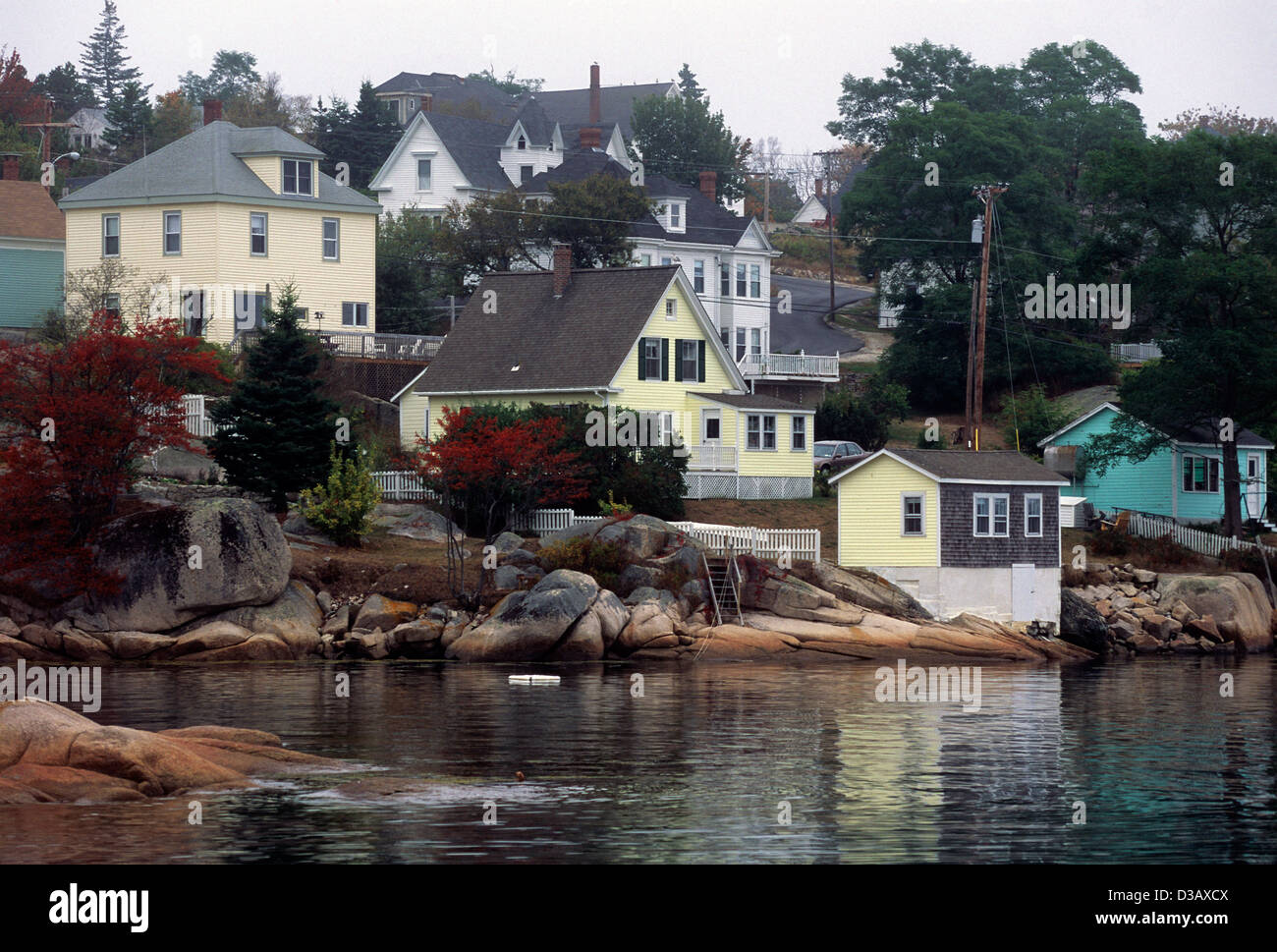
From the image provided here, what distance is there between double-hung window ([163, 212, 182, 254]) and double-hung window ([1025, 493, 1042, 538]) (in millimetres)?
36084

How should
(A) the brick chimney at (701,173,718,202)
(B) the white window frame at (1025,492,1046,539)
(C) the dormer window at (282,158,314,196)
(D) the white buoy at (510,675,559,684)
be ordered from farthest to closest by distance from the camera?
(A) the brick chimney at (701,173,718,202), (C) the dormer window at (282,158,314,196), (B) the white window frame at (1025,492,1046,539), (D) the white buoy at (510,675,559,684)

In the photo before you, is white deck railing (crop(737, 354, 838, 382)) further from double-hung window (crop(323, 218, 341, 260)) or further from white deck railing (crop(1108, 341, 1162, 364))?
double-hung window (crop(323, 218, 341, 260))

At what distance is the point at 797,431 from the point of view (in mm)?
65938

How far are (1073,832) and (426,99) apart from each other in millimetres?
90567

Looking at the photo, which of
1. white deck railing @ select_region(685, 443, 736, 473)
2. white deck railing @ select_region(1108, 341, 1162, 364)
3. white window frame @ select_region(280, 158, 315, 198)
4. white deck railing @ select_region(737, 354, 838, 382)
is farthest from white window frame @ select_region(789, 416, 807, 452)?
white deck railing @ select_region(1108, 341, 1162, 364)

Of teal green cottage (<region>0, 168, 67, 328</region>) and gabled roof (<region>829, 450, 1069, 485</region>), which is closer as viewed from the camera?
gabled roof (<region>829, 450, 1069, 485</region>)

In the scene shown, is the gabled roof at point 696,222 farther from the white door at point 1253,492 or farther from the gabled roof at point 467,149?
the white door at point 1253,492

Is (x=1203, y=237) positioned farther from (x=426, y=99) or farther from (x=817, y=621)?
(x=426, y=99)

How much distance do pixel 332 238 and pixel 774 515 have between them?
993 inches

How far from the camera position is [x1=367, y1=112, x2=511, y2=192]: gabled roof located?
97750 millimetres

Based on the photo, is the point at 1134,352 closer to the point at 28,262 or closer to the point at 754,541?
the point at 754,541

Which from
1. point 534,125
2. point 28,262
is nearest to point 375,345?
point 28,262

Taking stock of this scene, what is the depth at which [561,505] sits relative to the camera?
58406 mm

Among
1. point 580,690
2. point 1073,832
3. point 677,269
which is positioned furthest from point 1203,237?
point 1073,832
